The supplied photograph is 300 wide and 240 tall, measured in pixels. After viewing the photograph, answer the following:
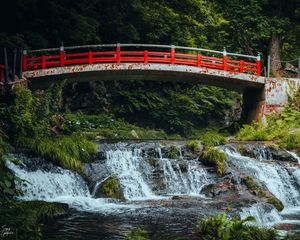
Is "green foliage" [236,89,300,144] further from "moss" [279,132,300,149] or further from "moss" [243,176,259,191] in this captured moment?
"moss" [243,176,259,191]

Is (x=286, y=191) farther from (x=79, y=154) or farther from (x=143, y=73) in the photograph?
(x=143, y=73)

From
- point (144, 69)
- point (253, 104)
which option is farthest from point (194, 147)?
point (253, 104)

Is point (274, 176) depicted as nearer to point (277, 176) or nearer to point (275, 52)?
point (277, 176)

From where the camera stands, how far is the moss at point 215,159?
15280 mm

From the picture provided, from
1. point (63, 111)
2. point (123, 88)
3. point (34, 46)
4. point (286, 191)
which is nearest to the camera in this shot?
point (286, 191)

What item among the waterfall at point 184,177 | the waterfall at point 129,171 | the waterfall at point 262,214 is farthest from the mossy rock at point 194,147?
the waterfall at point 262,214

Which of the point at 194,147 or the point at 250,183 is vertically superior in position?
the point at 194,147

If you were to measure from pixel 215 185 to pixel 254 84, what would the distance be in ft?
34.5

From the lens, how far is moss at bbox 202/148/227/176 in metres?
15.3

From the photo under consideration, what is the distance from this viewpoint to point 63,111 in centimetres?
2623

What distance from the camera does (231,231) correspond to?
8336 mm

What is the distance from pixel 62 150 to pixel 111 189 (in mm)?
2573

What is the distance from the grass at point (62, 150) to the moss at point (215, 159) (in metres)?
4.13

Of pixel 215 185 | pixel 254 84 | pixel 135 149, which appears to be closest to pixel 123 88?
pixel 254 84
